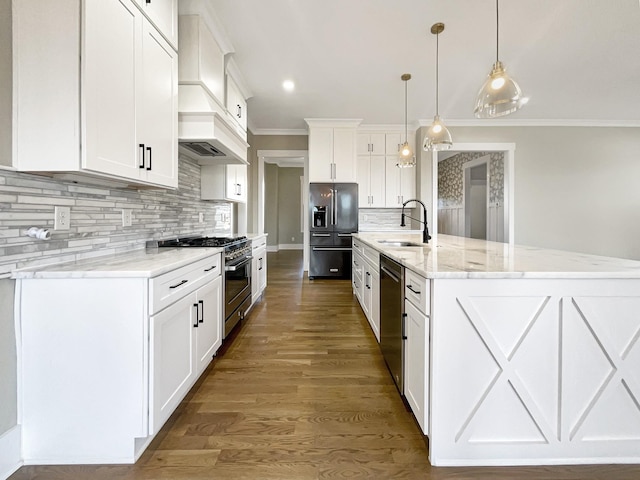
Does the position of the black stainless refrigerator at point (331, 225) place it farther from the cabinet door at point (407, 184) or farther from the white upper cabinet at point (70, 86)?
the white upper cabinet at point (70, 86)

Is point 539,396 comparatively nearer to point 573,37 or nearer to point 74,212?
point 74,212

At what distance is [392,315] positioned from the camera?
1952 millimetres

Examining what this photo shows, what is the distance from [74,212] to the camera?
1.61m

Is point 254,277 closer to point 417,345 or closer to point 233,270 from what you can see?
point 233,270

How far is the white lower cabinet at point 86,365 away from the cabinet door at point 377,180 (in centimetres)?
478

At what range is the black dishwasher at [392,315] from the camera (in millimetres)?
1757

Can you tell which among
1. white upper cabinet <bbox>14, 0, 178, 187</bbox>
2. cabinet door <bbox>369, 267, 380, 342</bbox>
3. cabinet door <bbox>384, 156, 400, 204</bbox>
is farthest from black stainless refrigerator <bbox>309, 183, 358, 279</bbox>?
white upper cabinet <bbox>14, 0, 178, 187</bbox>

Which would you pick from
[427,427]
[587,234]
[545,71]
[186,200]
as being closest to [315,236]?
[186,200]

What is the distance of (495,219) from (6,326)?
23.6 feet

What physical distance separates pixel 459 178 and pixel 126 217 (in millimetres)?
7874

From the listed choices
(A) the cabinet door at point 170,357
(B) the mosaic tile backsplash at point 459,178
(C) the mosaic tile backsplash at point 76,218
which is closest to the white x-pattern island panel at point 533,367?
(A) the cabinet door at point 170,357

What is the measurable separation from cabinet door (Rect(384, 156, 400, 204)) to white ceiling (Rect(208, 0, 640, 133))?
35.9 inches

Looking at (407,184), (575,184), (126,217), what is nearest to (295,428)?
(126,217)

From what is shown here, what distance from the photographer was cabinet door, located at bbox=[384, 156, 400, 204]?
18.6 feet
